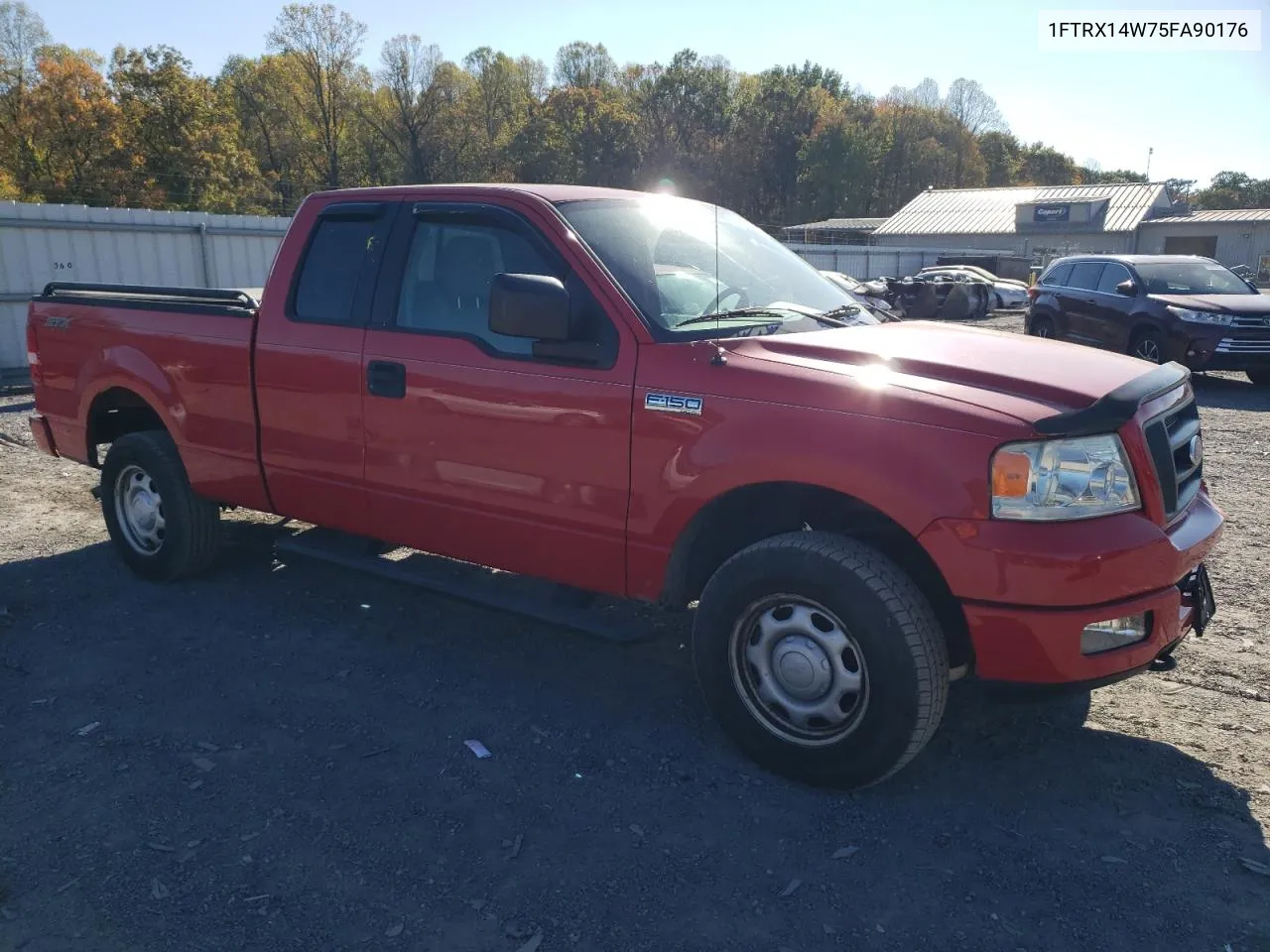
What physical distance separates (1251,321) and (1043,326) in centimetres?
346

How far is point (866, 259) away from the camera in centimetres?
4006

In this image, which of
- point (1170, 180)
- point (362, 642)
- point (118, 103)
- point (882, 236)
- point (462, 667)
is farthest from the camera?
point (882, 236)

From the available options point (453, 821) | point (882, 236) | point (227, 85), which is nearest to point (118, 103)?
point (227, 85)

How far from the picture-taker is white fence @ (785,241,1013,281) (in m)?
36.5

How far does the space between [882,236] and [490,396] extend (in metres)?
62.3

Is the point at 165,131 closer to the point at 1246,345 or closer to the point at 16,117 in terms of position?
the point at 16,117

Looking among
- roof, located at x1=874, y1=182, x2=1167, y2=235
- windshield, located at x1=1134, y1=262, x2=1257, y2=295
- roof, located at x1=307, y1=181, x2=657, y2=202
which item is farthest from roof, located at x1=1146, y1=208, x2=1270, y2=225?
roof, located at x1=307, y1=181, x2=657, y2=202

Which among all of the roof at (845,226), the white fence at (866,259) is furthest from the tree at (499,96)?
the white fence at (866,259)

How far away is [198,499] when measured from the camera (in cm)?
541

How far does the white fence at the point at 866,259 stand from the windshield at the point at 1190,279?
20201 millimetres

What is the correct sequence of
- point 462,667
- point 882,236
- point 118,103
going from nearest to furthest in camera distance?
point 462,667 → point 118,103 → point 882,236

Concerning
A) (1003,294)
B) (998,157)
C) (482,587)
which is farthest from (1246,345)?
(998,157)

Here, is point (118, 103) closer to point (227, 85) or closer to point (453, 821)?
point (227, 85)

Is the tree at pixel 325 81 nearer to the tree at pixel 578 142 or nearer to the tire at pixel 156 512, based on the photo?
the tree at pixel 578 142
